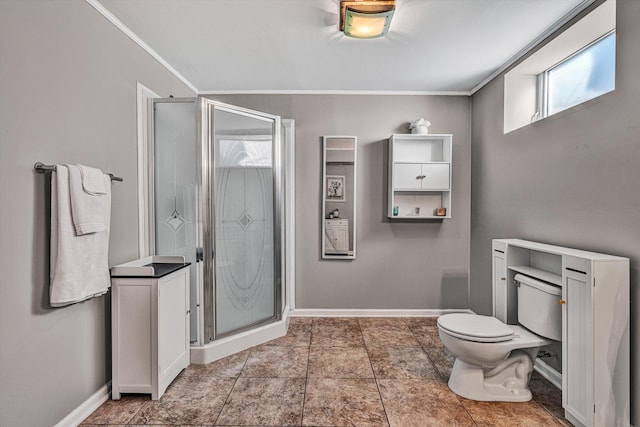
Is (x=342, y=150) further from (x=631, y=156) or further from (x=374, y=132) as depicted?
(x=631, y=156)

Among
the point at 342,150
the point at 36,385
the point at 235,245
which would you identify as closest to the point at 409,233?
the point at 342,150

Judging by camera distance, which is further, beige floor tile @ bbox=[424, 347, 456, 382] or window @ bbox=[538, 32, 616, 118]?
beige floor tile @ bbox=[424, 347, 456, 382]

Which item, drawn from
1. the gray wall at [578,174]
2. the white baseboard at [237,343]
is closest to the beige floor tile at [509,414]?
the gray wall at [578,174]

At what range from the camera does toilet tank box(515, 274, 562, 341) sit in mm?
2109

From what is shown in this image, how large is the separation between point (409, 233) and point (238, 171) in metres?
1.98

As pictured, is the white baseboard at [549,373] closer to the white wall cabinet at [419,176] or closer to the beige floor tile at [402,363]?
the beige floor tile at [402,363]

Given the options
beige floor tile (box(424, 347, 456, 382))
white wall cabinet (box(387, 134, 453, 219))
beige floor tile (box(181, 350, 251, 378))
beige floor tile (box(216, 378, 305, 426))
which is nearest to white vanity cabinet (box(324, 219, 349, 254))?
white wall cabinet (box(387, 134, 453, 219))

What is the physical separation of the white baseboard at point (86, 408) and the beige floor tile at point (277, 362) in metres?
0.86

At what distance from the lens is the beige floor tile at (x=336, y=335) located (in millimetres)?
3102

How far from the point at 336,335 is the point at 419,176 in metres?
1.79

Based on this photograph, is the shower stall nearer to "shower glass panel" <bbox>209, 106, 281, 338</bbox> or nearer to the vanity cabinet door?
"shower glass panel" <bbox>209, 106, 281, 338</bbox>

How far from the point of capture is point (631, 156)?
5.94ft

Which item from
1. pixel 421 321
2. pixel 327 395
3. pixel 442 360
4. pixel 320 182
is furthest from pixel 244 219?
pixel 421 321

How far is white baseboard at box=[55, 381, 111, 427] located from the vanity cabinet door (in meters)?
2.75
